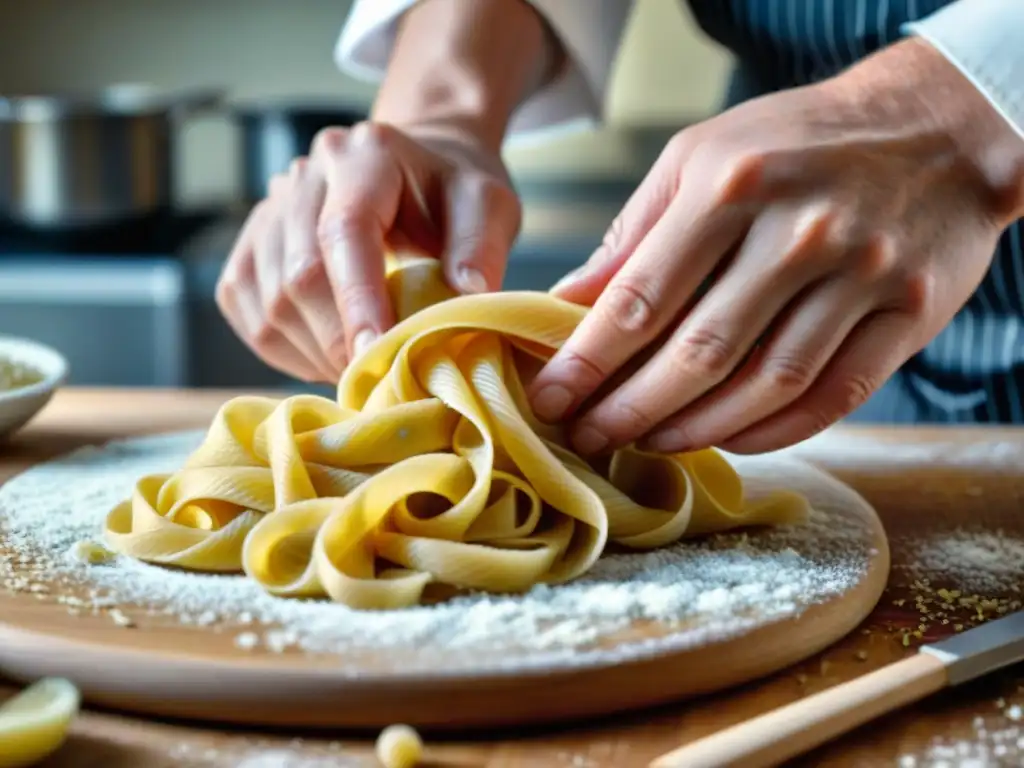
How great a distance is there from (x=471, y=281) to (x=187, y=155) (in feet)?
8.10

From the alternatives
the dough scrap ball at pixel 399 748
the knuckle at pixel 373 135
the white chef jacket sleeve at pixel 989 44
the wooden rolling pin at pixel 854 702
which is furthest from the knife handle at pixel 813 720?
the knuckle at pixel 373 135

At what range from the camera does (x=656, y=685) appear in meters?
0.83

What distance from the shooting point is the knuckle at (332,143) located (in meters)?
1.33

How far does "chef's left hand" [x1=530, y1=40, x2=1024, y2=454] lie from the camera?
98cm

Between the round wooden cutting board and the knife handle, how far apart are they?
0.06 metres

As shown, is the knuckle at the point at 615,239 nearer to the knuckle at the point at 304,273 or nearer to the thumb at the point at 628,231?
the thumb at the point at 628,231

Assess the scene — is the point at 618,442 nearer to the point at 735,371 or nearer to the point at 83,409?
the point at 735,371

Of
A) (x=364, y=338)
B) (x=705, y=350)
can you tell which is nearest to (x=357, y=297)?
(x=364, y=338)

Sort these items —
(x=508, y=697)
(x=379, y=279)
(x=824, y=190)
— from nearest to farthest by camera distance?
1. (x=508, y=697)
2. (x=824, y=190)
3. (x=379, y=279)

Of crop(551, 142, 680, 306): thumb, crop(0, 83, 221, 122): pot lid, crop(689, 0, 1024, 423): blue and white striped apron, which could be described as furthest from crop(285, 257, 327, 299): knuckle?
crop(0, 83, 221, 122): pot lid

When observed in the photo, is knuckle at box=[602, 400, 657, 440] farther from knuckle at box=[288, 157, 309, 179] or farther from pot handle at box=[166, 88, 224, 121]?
pot handle at box=[166, 88, 224, 121]

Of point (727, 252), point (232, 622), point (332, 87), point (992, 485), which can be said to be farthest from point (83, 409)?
point (332, 87)

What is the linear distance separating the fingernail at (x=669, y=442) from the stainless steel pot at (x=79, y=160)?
1.90 metres

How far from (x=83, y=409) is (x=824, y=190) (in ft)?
3.35
